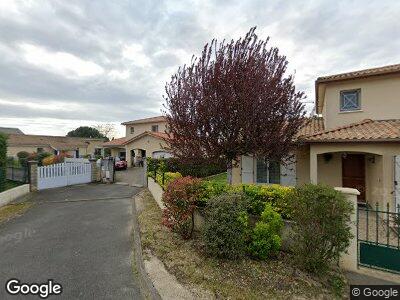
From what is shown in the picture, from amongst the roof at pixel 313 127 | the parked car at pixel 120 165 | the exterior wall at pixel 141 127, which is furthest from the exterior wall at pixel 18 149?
the roof at pixel 313 127

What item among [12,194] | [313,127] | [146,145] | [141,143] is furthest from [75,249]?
[141,143]

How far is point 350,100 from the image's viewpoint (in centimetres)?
1245

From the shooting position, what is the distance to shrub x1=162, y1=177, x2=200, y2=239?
22.7 ft

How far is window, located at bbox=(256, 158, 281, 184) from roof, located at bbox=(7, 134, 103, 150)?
41.1 m

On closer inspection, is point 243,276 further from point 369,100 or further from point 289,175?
point 369,100

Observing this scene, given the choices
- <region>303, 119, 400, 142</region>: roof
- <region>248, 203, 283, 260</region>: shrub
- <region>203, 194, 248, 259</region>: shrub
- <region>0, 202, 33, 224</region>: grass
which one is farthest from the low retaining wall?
<region>303, 119, 400, 142</region>: roof

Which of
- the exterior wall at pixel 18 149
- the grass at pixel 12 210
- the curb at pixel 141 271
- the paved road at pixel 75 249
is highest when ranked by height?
the exterior wall at pixel 18 149

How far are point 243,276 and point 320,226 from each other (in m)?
1.73

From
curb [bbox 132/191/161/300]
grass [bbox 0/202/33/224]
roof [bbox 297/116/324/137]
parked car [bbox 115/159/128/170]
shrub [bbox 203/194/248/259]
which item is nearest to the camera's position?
curb [bbox 132/191/161/300]

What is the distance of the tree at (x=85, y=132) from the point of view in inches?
2849

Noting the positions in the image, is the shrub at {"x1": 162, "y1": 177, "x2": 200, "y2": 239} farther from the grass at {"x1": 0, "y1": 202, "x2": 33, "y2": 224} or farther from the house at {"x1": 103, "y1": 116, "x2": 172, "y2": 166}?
the house at {"x1": 103, "y1": 116, "x2": 172, "y2": 166}

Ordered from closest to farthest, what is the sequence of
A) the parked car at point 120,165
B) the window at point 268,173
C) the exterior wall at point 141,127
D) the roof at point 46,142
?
the window at point 268,173 → the parked car at point 120,165 → the exterior wall at point 141,127 → the roof at point 46,142

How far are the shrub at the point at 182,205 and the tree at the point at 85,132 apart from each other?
7095 cm

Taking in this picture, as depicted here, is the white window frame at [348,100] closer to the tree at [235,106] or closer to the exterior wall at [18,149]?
the tree at [235,106]
